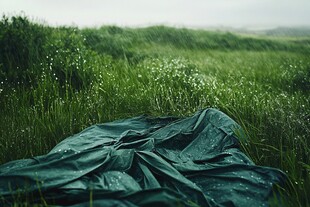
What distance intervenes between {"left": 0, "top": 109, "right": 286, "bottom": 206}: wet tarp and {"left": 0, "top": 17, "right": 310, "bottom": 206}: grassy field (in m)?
0.30

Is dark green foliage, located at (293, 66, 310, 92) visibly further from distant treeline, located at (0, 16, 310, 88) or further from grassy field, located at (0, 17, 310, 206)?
distant treeline, located at (0, 16, 310, 88)

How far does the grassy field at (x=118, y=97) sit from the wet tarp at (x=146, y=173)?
297 mm

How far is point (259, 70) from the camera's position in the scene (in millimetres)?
7273

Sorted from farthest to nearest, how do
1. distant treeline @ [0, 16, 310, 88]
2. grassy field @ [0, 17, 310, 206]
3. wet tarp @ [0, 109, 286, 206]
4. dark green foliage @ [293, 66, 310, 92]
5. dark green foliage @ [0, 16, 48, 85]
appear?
1. dark green foliage @ [293, 66, 310, 92]
2. distant treeline @ [0, 16, 310, 88]
3. dark green foliage @ [0, 16, 48, 85]
4. grassy field @ [0, 17, 310, 206]
5. wet tarp @ [0, 109, 286, 206]

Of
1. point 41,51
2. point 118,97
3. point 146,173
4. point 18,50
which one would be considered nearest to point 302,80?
point 118,97

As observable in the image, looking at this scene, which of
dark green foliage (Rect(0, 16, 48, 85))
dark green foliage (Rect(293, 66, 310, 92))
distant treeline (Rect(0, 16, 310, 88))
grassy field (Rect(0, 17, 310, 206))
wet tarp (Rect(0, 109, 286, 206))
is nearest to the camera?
wet tarp (Rect(0, 109, 286, 206))

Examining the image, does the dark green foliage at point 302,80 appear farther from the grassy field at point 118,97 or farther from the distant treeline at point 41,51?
the distant treeline at point 41,51

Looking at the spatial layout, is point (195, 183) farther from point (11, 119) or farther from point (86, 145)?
point (11, 119)

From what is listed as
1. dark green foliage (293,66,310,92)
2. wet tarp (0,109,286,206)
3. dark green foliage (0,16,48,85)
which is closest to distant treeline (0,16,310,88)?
dark green foliage (0,16,48,85)

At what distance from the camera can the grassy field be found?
3.29m

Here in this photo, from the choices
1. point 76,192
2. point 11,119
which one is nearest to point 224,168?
point 76,192

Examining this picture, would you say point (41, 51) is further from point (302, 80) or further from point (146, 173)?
point (302, 80)

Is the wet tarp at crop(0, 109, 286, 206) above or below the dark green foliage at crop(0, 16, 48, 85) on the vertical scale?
below

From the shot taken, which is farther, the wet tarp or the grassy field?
the grassy field
